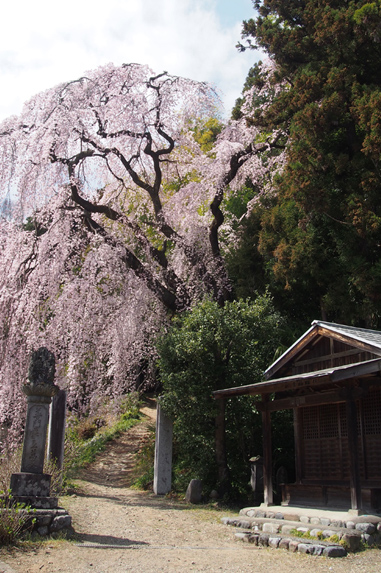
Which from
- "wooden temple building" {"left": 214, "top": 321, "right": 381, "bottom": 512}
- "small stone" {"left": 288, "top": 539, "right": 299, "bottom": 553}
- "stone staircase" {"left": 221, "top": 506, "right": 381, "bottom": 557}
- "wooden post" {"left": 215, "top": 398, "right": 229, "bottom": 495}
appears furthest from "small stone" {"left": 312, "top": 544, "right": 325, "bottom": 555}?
"wooden post" {"left": 215, "top": 398, "right": 229, "bottom": 495}

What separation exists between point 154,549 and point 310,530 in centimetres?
283

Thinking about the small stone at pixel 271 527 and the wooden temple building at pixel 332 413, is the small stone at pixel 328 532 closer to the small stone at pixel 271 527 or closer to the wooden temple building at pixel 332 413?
the wooden temple building at pixel 332 413

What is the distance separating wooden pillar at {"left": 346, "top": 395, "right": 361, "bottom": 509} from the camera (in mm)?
8789

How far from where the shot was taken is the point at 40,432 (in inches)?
345

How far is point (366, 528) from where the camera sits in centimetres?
821

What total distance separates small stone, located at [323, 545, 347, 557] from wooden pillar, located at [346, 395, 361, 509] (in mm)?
1447

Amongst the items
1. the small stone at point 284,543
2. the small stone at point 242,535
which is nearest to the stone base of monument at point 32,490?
the small stone at point 242,535

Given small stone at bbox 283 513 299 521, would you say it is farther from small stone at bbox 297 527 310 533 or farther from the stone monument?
the stone monument

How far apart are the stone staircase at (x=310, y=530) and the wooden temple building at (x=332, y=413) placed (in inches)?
17.8

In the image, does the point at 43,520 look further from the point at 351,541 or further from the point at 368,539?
the point at 368,539

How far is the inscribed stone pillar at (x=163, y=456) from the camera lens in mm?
13766

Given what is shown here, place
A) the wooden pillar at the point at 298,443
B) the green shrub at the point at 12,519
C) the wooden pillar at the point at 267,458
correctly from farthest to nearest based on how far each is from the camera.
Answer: the wooden pillar at the point at 298,443
the wooden pillar at the point at 267,458
the green shrub at the point at 12,519

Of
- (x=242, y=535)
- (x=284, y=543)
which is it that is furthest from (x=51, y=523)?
(x=284, y=543)

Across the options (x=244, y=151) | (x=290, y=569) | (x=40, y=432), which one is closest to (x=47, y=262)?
(x=40, y=432)
